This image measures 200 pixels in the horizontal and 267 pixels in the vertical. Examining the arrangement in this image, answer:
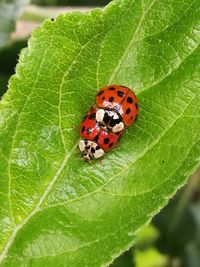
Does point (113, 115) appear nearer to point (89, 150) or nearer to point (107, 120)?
point (107, 120)

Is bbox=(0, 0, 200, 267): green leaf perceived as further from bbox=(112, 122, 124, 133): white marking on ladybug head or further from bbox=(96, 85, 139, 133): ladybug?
bbox=(112, 122, 124, 133): white marking on ladybug head

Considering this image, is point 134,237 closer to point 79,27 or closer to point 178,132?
point 178,132

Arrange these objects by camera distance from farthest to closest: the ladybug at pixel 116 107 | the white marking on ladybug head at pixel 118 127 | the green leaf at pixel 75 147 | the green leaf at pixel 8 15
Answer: the green leaf at pixel 8 15
the white marking on ladybug head at pixel 118 127
the ladybug at pixel 116 107
the green leaf at pixel 75 147

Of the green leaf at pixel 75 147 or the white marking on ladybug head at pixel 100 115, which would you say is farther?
the white marking on ladybug head at pixel 100 115

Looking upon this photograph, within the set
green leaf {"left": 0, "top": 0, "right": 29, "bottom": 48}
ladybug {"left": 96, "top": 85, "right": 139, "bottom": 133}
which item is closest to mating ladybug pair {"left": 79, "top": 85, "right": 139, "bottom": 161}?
ladybug {"left": 96, "top": 85, "right": 139, "bottom": 133}

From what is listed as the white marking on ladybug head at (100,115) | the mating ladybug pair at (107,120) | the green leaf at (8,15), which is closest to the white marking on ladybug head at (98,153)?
the mating ladybug pair at (107,120)

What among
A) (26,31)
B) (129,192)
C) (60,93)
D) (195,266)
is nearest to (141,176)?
(129,192)

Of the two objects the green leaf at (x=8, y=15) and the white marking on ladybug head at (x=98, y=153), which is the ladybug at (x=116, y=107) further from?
the green leaf at (x=8, y=15)
